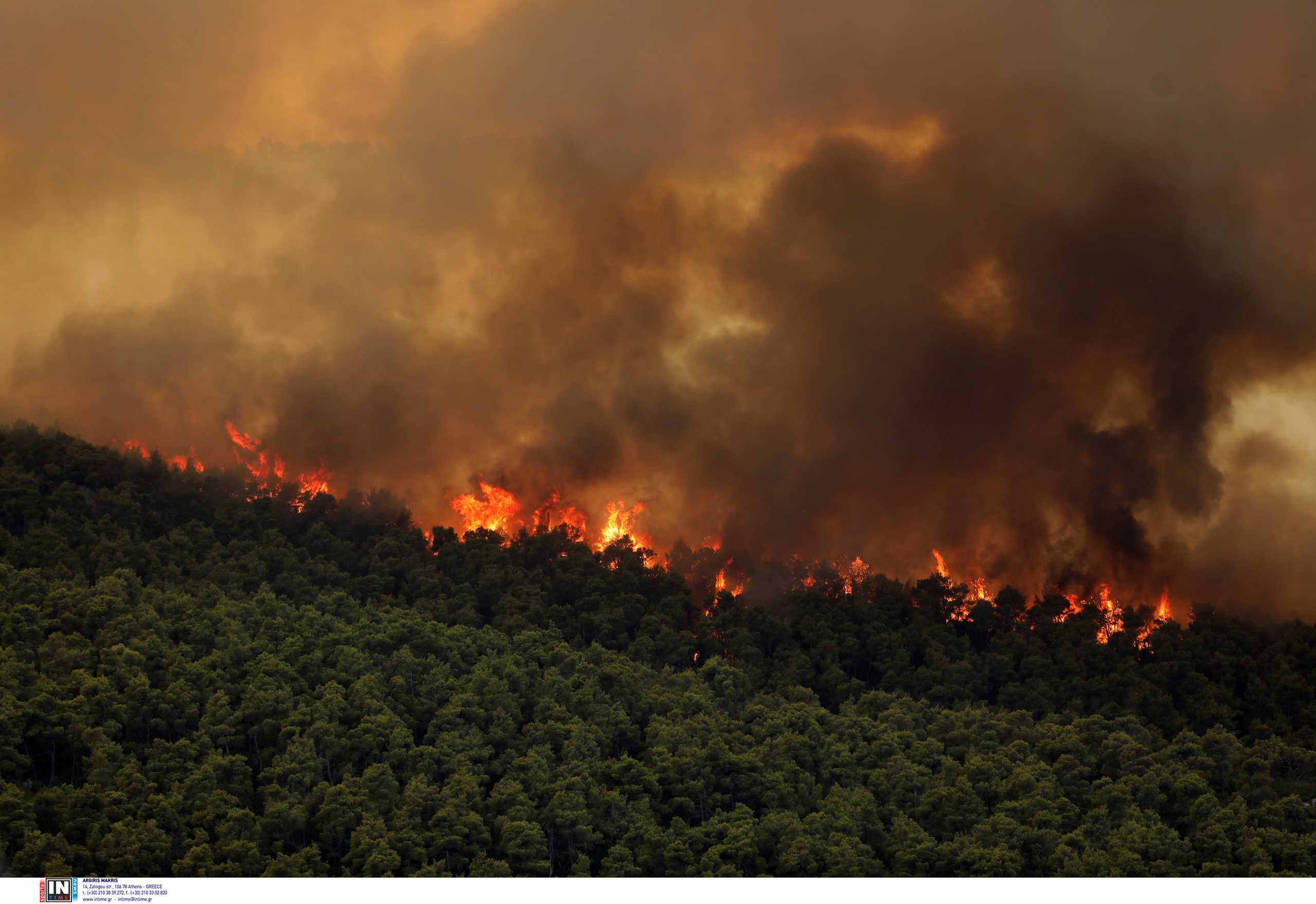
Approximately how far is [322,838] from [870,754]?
82.4 feet

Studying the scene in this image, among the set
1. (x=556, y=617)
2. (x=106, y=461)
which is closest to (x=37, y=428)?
(x=106, y=461)

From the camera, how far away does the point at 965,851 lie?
58.2m

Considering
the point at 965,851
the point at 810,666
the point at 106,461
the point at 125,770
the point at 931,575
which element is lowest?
the point at 965,851

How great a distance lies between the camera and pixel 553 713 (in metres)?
68.6

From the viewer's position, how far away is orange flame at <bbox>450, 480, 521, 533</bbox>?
103 m

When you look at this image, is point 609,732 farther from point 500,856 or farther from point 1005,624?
point 1005,624

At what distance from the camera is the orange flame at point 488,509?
337ft
